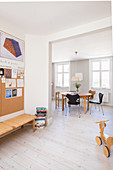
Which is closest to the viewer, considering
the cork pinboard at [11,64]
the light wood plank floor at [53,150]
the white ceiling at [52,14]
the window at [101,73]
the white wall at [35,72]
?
the light wood plank floor at [53,150]

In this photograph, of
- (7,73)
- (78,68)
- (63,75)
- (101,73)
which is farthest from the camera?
(63,75)

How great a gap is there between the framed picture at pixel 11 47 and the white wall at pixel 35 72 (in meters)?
0.19

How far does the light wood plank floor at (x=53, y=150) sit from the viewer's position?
4.62ft

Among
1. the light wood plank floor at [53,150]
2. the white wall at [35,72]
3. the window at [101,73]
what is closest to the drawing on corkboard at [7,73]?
the white wall at [35,72]

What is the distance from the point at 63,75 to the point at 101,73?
7.83 feet

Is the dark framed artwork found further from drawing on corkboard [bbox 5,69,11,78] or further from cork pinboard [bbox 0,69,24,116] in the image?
cork pinboard [bbox 0,69,24,116]

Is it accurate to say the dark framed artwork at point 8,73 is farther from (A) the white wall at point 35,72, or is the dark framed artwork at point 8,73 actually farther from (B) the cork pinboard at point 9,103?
(A) the white wall at point 35,72

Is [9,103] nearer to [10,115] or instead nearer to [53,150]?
[10,115]

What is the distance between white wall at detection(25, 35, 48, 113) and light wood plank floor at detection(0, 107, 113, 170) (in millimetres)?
719

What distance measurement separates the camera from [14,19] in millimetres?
2109

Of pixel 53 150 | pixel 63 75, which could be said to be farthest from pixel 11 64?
pixel 63 75

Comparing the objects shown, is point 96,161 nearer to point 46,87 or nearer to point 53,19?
point 46,87

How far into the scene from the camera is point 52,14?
1937 mm

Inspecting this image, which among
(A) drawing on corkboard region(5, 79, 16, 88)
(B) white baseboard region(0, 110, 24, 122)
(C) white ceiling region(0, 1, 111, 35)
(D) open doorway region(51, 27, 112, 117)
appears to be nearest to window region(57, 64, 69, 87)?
(D) open doorway region(51, 27, 112, 117)
